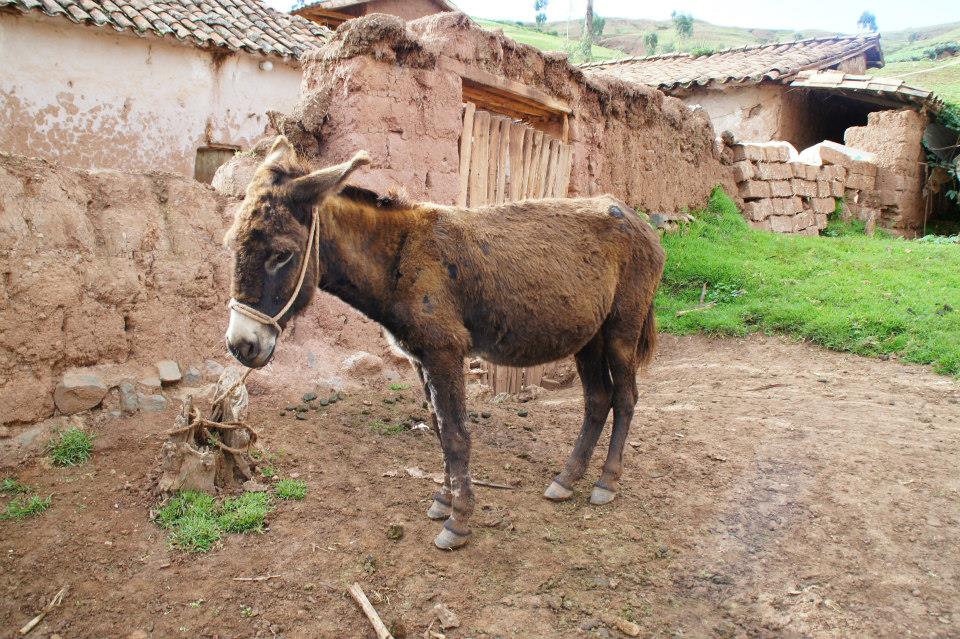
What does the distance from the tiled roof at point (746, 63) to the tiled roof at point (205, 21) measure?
23.7ft

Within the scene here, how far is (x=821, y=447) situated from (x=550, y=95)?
454cm

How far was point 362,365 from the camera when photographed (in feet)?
17.5

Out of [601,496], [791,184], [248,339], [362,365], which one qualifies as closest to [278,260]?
[248,339]

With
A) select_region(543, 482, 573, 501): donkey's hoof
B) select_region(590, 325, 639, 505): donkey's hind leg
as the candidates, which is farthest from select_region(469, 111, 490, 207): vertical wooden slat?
select_region(543, 482, 573, 501): donkey's hoof

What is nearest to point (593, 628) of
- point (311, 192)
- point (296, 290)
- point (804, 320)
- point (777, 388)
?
point (296, 290)

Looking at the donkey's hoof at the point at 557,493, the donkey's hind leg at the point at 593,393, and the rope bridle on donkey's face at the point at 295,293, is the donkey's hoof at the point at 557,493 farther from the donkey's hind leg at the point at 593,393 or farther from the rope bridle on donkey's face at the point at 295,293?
the rope bridle on donkey's face at the point at 295,293

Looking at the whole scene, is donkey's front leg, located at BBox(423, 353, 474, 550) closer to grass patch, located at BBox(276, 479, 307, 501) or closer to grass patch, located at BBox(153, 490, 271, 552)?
grass patch, located at BBox(276, 479, 307, 501)

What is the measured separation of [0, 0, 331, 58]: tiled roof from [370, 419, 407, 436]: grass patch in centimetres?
967

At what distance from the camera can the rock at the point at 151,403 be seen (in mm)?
4234

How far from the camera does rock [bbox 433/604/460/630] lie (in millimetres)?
2832

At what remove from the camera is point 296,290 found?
3027mm

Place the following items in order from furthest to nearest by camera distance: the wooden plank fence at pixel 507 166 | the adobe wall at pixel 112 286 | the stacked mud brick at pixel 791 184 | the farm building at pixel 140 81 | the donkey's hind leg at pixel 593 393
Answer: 1. the stacked mud brick at pixel 791 184
2. the farm building at pixel 140 81
3. the wooden plank fence at pixel 507 166
4. the donkey's hind leg at pixel 593 393
5. the adobe wall at pixel 112 286

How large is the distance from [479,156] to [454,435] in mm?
3641

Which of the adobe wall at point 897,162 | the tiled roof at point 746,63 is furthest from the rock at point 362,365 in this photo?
the adobe wall at point 897,162
